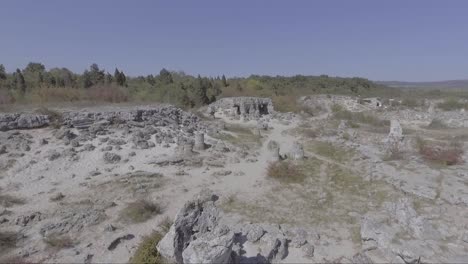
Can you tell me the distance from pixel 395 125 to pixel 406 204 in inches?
506

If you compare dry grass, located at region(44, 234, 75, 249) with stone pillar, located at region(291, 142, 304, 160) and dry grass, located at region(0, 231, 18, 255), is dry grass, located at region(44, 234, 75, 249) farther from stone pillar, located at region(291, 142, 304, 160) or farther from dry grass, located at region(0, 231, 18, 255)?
stone pillar, located at region(291, 142, 304, 160)

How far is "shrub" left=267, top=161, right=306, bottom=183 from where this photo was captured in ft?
49.7

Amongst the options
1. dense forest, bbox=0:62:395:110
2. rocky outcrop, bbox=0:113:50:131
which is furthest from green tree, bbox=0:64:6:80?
rocky outcrop, bbox=0:113:50:131

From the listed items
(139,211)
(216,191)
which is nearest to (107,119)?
(216,191)

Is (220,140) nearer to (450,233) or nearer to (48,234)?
(48,234)

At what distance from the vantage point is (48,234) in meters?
10.0

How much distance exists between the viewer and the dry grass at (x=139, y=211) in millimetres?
11078

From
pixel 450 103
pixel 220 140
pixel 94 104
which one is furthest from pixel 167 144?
pixel 450 103

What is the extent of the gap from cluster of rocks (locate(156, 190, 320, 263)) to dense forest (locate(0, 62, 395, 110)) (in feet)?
69.4

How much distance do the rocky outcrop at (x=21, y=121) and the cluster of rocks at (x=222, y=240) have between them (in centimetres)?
1331

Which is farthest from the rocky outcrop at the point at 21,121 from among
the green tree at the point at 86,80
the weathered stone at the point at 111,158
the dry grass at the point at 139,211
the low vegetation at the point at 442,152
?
the low vegetation at the point at 442,152

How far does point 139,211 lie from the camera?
1132 cm

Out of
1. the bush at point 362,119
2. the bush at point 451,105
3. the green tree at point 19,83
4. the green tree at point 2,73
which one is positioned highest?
the green tree at point 2,73

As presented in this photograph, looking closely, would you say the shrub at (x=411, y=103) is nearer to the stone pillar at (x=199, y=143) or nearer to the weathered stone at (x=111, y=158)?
the stone pillar at (x=199, y=143)
